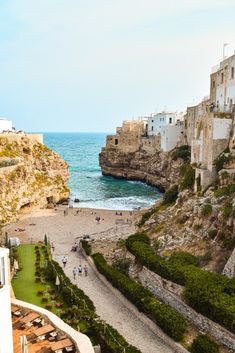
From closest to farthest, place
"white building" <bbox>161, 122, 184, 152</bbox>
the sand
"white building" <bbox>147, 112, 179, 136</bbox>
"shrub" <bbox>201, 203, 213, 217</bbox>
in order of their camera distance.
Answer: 1. "shrub" <bbox>201, 203, 213, 217</bbox>
2. the sand
3. "white building" <bbox>161, 122, 184, 152</bbox>
4. "white building" <bbox>147, 112, 179, 136</bbox>

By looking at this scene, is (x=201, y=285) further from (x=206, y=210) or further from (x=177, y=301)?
(x=206, y=210)

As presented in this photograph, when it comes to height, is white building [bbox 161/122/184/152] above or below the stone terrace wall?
above

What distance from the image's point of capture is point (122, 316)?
71.1ft

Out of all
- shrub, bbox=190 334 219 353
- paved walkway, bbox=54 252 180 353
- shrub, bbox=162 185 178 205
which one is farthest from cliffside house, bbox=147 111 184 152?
shrub, bbox=190 334 219 353

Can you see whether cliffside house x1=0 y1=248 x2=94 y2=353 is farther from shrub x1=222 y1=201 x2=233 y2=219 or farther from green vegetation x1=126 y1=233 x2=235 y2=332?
shrub x1=222 y1=201 x2=233 y2=219

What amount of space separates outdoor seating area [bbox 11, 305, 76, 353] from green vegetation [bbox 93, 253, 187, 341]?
348 inches

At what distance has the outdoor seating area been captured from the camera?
1034 cm

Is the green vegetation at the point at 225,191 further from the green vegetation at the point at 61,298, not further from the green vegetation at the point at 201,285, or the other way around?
the green vegetation at the point at 61,298

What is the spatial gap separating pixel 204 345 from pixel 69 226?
29.7 meters

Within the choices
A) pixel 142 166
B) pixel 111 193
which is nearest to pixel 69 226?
pixel 111 193

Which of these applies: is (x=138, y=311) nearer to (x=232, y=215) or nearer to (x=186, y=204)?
(x=232, y=215)

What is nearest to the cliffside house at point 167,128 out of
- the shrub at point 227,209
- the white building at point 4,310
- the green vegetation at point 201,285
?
the shrub at point 227,209

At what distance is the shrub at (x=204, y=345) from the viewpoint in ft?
54.6

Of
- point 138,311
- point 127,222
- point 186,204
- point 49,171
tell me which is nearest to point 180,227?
point 186,204
